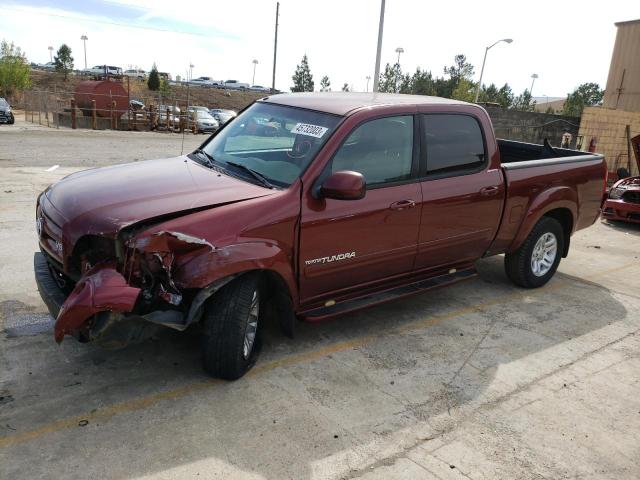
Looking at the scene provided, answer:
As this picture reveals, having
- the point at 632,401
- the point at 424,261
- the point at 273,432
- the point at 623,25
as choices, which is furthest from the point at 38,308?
the point at 623,25

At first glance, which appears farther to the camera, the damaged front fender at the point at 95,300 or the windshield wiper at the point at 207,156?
the windshield wiper at the point at 207,156

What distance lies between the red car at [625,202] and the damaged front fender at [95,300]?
9.03 meters

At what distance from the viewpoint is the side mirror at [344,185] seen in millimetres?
3578

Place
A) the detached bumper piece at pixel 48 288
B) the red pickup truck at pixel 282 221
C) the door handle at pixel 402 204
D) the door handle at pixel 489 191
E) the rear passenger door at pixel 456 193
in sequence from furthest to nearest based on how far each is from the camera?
the door handle at pixel 489 191 < the rear passenger door at pixel 456 193 < the door handle at pixel 402 204 < the detached bumper piece at pixel 48 288 < the red pickup truck at pixel 282 221

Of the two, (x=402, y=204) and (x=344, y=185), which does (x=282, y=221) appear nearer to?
(x=344, y=185)

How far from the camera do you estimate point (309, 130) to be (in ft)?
13.4

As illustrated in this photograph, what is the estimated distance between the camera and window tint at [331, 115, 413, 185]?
399 cm

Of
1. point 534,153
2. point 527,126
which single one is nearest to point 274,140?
point 534,153

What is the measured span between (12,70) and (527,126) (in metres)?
43.1

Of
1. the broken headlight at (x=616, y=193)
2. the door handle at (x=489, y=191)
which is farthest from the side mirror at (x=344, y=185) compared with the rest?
the broken headlight at (x=616, y=193)

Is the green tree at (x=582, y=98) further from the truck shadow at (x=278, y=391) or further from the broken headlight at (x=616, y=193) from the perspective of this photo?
the truck shadow at (x=278, y=391)

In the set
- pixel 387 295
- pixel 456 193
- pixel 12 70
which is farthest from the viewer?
Result: pixel 12 70

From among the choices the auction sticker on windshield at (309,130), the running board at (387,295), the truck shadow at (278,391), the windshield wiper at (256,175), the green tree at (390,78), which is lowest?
the truck shadow at (278,391)

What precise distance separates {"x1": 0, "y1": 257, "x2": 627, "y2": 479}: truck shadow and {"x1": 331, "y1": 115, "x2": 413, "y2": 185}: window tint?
1.38 m
